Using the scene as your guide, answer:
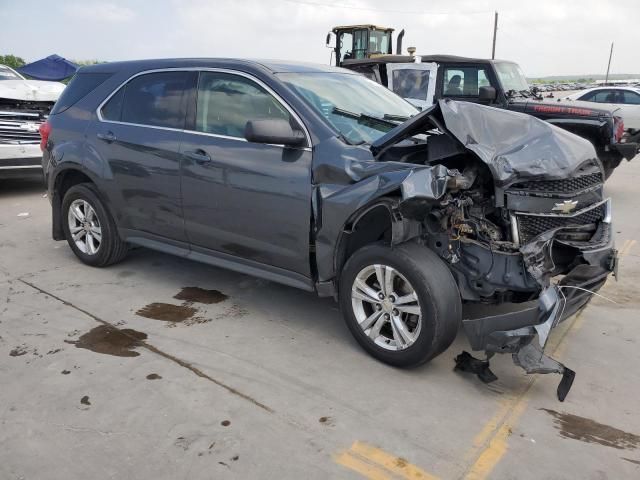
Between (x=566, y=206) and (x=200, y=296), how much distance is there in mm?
2875

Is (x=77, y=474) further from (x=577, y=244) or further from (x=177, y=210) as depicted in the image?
(x=577, y=244)

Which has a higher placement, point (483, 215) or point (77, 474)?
point (483, 215)

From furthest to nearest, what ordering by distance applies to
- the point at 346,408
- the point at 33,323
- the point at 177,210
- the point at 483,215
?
the point at 177,210 < the point at 33,323 < the point at 483,215 < the point at 346,408

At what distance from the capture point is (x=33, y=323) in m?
4.06

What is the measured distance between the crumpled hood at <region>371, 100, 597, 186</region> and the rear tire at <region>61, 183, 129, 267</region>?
2.72 meters

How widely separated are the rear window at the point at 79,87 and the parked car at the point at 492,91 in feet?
14.2

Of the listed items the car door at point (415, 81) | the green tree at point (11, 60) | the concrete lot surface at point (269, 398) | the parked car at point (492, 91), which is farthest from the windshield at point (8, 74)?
the green tree at point (11, 60)

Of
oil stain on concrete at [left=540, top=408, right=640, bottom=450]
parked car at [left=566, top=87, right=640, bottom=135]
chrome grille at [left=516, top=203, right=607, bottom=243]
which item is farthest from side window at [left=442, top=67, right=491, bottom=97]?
oil stain on concrete at [left=540, top=408, right=640, bottom=450]

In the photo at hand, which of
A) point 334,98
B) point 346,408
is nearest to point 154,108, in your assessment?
point 334,98

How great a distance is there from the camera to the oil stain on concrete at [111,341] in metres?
3.68

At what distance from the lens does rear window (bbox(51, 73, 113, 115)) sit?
5082mm

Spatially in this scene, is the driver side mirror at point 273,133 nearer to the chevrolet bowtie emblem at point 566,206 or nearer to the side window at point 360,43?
the chevrolet bowtie emblem at point 566,206

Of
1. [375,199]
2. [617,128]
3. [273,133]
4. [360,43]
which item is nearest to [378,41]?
[360,43]

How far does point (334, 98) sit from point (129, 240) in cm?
222
